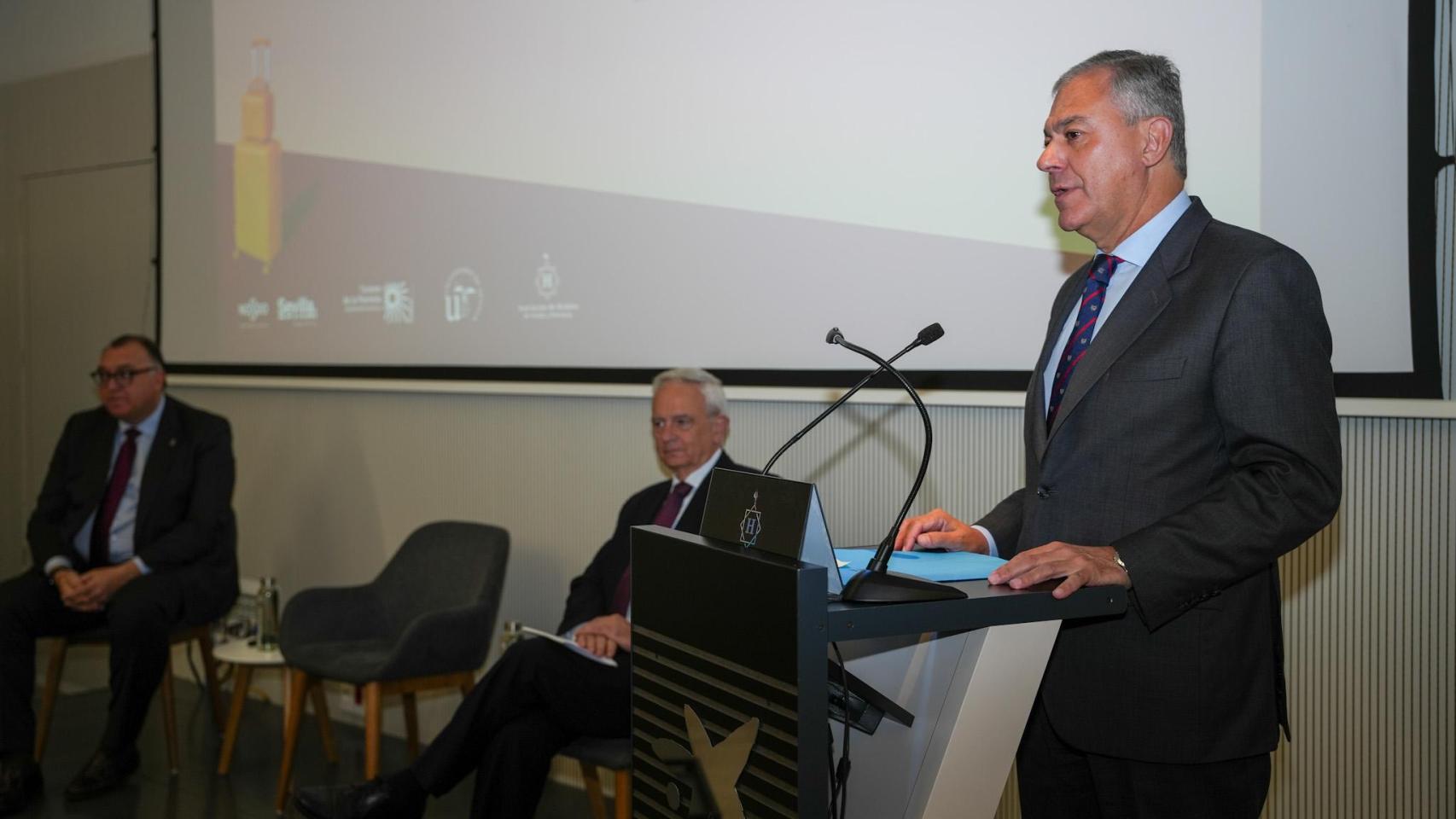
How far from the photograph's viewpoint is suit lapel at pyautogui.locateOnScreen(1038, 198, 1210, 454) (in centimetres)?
166

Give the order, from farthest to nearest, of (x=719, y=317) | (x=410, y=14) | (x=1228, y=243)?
1. (x=410, y=14)
2. (x=719, y=317)
3. (x=1228, y=243)

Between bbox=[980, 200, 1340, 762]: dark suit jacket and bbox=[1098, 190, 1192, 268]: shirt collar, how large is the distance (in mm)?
27

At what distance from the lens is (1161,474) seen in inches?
64.3

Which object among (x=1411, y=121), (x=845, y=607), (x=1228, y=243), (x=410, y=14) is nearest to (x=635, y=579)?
(x=845, y=607)

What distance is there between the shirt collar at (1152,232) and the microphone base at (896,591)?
67 centimetres

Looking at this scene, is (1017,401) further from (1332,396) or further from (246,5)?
(246,5)

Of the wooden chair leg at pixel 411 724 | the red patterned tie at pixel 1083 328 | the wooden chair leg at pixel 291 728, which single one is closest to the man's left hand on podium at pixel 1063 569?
the red patterned tie at pixel 1083 328

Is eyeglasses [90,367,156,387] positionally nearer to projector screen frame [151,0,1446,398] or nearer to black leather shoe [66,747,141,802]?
projector screen frame [151,0,1446,398]

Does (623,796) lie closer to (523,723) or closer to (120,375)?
(523,723)

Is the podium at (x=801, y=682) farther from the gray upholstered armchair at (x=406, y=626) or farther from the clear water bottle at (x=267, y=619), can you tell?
the clear water bottle at (x=267, y=619)

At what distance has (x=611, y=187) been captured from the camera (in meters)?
3.75

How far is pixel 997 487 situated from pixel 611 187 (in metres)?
1.58

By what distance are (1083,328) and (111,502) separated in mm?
3827

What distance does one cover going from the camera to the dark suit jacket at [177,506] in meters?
4.16
